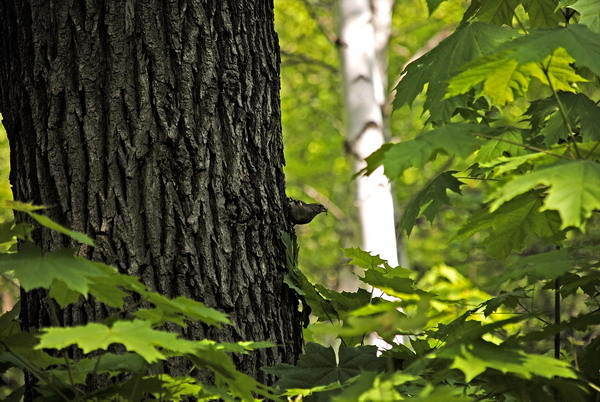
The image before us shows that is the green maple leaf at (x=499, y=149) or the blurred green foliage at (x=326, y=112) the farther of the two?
the blurred green foliage at (x=326, y=112)

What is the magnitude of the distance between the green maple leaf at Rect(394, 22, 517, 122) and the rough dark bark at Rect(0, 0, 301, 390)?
1.71 ft

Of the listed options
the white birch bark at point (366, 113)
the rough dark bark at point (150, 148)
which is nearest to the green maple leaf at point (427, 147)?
the rough dark bark at point (150, 148)

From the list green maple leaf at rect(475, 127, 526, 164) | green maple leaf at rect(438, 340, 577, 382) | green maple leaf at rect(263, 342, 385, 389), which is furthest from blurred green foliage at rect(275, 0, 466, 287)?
green maple leaf at rect(438, 340, 577, 382)

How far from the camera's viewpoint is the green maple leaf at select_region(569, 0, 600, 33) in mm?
1825

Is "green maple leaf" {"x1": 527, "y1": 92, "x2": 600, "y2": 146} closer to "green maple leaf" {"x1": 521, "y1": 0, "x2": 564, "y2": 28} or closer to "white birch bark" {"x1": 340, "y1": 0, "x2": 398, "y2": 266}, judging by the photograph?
"green maple leaf" {"x1": 521, "y1": 0, "x2": 564, "y2": 28}

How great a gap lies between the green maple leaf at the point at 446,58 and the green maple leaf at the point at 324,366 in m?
0.72

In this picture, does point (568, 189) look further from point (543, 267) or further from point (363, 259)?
point (363, 259)

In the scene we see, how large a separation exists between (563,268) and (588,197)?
15 cm

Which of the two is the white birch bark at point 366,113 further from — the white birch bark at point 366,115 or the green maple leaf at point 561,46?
the green maple leaf at point 561,46

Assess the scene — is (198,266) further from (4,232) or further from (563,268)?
(563,268)

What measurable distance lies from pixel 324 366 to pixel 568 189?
0.86 meters

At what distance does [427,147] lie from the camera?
137 centimetres

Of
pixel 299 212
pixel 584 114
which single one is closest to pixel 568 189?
pixel 584 114

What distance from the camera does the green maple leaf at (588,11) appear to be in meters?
1.83
